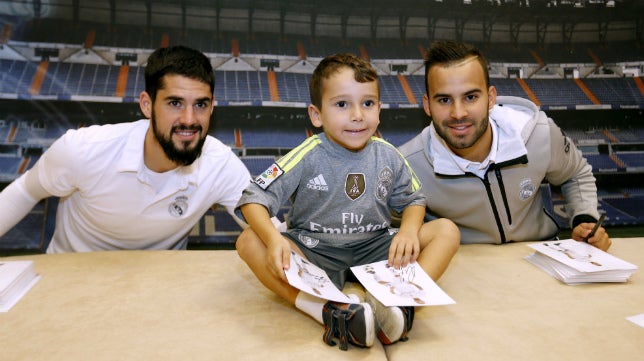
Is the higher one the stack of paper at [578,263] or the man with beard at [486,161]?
the man with beard at [486,161]

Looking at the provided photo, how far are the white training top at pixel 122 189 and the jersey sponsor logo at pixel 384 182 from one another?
657 mm

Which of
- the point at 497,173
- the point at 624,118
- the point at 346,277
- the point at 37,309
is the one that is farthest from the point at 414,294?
the point at 624,118

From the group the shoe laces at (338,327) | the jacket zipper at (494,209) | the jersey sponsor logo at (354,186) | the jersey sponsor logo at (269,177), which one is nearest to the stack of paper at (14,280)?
the jersey sponsor logo at (269,177)

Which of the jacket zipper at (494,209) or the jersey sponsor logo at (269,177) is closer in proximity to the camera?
the jersey sponsor logo at (269,177)

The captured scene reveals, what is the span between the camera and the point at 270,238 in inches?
44.0

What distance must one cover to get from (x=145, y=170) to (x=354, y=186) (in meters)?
0.77

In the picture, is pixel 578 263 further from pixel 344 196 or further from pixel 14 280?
pixel 14 280

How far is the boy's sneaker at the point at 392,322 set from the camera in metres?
0.98

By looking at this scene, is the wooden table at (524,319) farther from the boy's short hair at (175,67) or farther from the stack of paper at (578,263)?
the boy's short hair at (175,67)

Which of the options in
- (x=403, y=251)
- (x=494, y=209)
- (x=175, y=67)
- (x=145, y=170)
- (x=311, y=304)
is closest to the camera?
(x=311, y=304)

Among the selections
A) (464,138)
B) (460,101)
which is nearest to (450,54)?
(460,101)

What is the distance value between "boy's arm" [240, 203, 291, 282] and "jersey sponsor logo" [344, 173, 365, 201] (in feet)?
0.85

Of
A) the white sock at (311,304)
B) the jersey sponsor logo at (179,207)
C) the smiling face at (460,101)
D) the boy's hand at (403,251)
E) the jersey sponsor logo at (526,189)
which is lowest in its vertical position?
the white sock at (311,304)

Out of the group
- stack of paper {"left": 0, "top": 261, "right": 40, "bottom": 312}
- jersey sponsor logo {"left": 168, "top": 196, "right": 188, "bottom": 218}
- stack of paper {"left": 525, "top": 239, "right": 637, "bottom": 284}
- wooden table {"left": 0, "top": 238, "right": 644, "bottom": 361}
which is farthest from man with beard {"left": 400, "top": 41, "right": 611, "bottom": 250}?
stack of paper {"left": 0, "top": 261, "right": 40, "bottom": 312}
